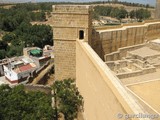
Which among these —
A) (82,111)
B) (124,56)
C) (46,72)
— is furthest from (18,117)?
(46,72)

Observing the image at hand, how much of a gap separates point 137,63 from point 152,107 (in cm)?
553

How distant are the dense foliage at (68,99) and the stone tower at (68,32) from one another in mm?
1236

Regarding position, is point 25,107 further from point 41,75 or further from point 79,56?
point 41,75

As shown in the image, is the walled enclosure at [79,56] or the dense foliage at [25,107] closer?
the walled enclosure at [79,56]

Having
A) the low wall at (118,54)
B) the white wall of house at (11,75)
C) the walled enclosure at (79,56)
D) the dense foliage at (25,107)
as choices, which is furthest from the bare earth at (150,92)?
the white wall of house at (11,75)

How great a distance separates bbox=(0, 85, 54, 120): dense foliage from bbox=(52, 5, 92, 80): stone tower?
181cm

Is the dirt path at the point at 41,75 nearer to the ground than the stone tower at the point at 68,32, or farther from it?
nearer to the ground

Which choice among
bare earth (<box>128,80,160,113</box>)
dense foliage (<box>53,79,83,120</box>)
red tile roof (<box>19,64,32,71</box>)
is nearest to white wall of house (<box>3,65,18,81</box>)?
red tile roof (<box>19,64,32,71</box>)

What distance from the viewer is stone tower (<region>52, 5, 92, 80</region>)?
11.1 meters

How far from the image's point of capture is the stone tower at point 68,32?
1107cm

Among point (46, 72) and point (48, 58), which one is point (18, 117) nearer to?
point (46, 72)

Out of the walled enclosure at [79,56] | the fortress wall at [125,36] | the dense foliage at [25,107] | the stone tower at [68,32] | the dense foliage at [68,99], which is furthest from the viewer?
the fortress wall at [125,36]

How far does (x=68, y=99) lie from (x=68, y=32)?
11.2ft

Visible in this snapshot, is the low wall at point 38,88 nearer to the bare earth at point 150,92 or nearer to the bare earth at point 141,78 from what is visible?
the bare earth at point 141,78
